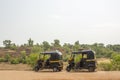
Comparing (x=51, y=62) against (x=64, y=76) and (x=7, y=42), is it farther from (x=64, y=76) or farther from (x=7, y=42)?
(x=7, y=42)

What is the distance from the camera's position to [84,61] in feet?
93.4

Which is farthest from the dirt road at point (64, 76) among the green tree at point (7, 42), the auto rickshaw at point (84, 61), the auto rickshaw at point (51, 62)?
the green tree at point (7, 42)

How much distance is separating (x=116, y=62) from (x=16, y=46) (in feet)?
137

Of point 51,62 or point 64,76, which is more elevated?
point 51,62

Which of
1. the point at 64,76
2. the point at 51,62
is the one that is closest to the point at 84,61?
the point at 51,62

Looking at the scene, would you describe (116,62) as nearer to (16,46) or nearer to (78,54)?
(78,54)

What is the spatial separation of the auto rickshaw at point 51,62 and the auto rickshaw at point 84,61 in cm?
119

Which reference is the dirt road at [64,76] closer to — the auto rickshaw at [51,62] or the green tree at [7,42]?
the auto rickshaw at [51,62]

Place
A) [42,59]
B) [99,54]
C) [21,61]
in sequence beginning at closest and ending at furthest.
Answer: [42,59]
[21,61]
[99,54]

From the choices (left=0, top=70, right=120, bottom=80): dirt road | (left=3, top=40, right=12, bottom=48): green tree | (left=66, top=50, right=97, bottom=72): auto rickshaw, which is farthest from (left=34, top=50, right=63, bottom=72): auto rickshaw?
(left=3, top=40, right=12, bottom=48): green tree

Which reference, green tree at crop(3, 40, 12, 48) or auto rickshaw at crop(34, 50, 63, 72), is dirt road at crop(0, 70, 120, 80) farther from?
green tree at crop(3, 40, 12, 48)

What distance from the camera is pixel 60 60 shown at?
96.6 ft

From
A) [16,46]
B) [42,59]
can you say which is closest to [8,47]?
[16,46]

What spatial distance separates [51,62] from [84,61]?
3600 mm
